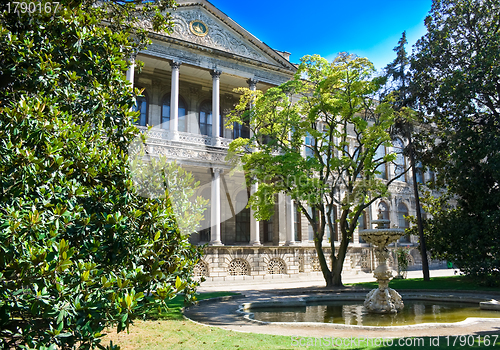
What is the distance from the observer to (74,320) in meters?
3.92

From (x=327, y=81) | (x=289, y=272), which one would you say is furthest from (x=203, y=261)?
(x=327, y=81)

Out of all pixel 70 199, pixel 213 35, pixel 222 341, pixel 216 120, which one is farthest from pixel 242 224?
pixel 70 199

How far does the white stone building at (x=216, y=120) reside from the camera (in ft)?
76.1

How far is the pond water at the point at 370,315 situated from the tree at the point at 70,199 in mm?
5297

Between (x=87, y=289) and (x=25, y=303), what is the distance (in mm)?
545

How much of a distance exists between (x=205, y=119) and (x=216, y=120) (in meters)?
4.08

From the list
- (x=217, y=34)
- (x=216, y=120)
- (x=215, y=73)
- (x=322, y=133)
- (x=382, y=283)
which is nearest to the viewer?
(x=382, y=283)

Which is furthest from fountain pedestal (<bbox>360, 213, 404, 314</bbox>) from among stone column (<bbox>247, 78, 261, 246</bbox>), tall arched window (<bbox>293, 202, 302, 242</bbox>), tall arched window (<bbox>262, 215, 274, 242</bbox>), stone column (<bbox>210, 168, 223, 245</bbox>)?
tall arched window (<bbox>262, 215, 274, 242</bbox>)

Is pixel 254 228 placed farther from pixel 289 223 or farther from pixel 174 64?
pixel 174 64

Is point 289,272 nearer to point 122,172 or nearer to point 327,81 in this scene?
point 327,81

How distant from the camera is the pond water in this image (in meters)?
9.59

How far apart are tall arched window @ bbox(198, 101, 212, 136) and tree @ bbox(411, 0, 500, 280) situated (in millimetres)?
13858

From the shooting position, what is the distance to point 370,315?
10430mm

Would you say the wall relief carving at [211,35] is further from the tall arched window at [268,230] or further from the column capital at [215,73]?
the tall arched window at [268,230]
